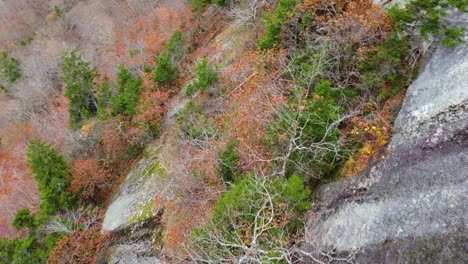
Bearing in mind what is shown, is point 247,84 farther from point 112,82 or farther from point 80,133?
point 112,82

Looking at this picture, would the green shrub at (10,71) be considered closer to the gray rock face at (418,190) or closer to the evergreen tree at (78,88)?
the evergreen tree at (78,88)

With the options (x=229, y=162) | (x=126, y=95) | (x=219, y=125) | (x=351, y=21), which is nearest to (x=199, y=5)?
(x=126, y=95)

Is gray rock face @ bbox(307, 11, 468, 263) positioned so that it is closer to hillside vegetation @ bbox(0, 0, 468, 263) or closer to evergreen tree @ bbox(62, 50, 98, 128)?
hillside vegetation @ bbox(0, 0, 468, 263)

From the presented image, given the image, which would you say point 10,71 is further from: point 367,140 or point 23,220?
point 367,140

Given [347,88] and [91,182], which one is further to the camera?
[91,182]

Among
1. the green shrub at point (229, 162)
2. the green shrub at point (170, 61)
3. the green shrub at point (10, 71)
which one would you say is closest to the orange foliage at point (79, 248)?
the green shrub at point (229, 162)

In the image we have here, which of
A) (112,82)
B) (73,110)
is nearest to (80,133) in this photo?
(73,110)
